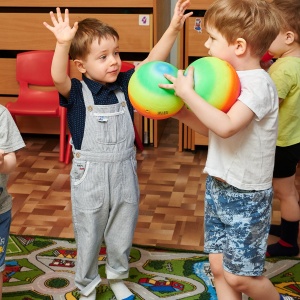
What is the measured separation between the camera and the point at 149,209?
3.35 meters

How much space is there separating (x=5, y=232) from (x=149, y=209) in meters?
1.31

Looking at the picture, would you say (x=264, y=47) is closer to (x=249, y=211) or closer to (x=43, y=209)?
(x=249, y=211)

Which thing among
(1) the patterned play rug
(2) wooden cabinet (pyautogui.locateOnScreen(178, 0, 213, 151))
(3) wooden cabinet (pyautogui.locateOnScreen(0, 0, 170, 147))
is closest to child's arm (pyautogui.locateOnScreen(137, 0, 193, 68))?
(1) the patterned play rug

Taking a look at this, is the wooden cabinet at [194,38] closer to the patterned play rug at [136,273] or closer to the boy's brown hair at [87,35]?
the patterned play rug at [136,273]

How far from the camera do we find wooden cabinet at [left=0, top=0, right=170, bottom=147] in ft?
13.5

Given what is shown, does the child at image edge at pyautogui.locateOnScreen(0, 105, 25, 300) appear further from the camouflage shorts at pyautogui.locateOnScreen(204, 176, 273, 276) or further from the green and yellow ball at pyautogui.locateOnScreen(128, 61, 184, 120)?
the camouflage shorts at pyautogui.locateOnScreen(204, 176, 273, 276)

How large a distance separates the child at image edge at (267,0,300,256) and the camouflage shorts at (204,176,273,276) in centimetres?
64

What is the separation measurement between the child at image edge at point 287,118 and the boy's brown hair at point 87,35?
2.34 ft

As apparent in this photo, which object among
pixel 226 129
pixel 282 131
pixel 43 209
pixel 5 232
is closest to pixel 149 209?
pixel 43 209

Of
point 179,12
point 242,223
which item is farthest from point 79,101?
point 242,223

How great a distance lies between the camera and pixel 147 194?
3547 millimetres

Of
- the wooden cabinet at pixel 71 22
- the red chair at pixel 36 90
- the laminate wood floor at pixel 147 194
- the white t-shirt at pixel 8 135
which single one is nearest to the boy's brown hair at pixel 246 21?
the white t-shirt at pixel 8 135

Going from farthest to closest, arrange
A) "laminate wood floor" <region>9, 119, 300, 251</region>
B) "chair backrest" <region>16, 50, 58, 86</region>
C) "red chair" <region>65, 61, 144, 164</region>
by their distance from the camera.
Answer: "chair backrest" <region>16, 50, 58, 86</region> → "red chair" <region>65, 61, 144, 164</region> → "laminate wood floor" <region>9, 119, 300, 251</region>

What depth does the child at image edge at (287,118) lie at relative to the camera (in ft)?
8.14
